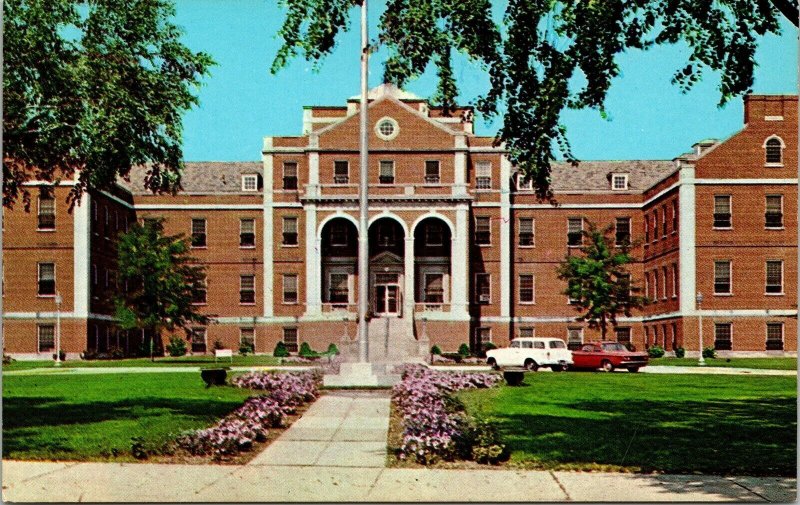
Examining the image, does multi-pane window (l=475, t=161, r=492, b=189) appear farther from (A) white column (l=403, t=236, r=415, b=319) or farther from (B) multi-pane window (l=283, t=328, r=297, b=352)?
(A) white column (l=403, t=236, r=415, b=319)

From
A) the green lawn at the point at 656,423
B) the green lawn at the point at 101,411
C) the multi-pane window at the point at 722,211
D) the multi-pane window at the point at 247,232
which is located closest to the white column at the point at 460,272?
the green lawn at the point at 656,423

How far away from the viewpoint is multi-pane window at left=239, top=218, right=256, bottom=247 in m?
16.1

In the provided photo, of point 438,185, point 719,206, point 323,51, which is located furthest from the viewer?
point 438,185

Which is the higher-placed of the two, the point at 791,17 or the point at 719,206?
the point at 791,17

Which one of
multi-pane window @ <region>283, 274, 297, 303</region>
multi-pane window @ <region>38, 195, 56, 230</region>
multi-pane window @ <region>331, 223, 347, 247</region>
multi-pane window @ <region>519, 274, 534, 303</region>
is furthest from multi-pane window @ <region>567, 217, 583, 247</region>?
multi-pane window @ <region>331, 223, 347, 247</region>

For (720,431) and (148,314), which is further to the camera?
(148,314)

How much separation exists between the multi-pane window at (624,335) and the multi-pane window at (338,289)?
512 centimetres

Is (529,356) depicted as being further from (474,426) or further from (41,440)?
(41,440)

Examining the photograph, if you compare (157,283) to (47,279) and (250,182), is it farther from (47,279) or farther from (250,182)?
(47,279)

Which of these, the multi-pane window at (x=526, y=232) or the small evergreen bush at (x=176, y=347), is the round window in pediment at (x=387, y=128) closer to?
the multi-pane window at (x=526, y=232)

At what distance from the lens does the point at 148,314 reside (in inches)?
616

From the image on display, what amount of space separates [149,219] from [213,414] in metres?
2.87

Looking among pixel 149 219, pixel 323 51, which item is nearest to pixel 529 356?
pixel 149 219

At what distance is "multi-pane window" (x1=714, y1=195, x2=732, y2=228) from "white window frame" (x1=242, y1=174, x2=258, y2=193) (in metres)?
6.22
